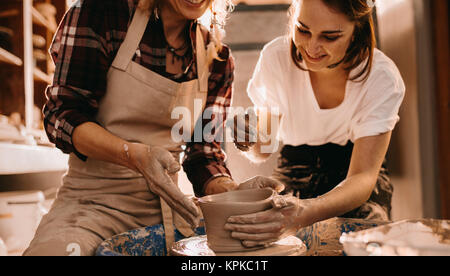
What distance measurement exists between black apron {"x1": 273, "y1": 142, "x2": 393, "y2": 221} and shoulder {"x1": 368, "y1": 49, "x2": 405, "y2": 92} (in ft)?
0.90

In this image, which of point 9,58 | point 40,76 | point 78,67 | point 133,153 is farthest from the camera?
point 40,76

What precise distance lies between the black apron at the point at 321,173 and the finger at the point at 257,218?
0.77 meters

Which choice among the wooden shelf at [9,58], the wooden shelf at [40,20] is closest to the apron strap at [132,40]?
the wooden shelf at [9,58]

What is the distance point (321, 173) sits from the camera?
1.50 metres

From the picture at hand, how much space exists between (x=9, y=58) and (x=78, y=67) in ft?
4.49

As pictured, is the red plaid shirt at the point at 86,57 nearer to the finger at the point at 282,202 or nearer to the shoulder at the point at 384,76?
the finger at the point at 282,202

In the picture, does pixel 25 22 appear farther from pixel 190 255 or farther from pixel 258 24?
pixel 190 255

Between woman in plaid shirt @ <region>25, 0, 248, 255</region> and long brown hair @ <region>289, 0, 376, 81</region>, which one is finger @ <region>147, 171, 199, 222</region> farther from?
long brown hair @ <region>289, 0, 376, 81</region>

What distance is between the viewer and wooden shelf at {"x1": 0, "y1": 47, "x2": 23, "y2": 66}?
2041 mm

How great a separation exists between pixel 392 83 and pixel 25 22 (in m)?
2.03

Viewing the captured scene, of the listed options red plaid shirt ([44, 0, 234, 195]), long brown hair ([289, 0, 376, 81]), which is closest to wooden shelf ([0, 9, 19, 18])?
red plaid shirt ([44, 0, 234, 195])

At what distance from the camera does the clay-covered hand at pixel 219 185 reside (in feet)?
3.68

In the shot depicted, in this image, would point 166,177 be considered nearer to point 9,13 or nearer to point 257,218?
point 257,218

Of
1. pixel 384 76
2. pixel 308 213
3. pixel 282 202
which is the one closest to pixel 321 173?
pixel 384 76
